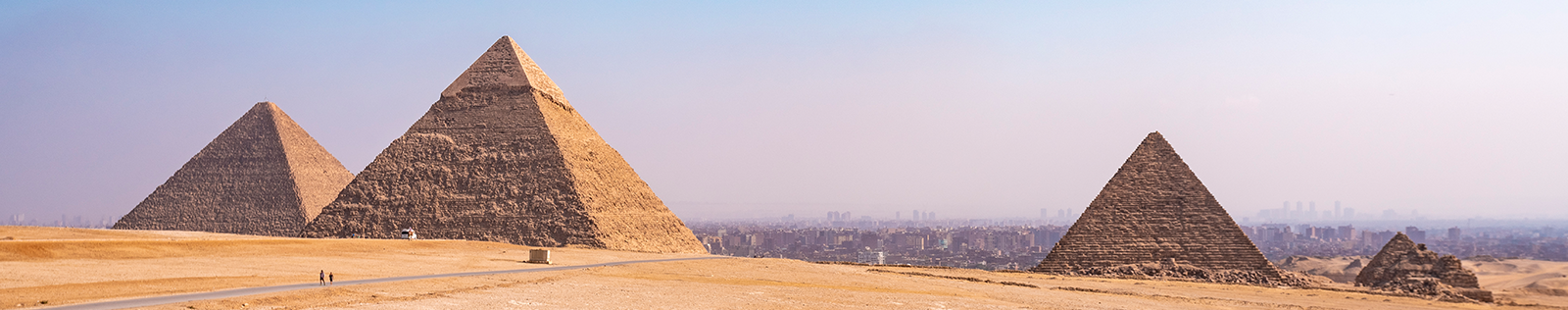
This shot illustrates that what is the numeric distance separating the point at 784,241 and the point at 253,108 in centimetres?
6882

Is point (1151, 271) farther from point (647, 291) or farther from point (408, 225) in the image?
point (408, 225)

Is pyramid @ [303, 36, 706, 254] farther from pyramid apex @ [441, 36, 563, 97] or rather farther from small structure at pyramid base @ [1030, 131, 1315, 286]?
small structure at pyramid base @ [1030, 131, 1315, 286]

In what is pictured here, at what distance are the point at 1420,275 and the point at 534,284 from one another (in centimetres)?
2807

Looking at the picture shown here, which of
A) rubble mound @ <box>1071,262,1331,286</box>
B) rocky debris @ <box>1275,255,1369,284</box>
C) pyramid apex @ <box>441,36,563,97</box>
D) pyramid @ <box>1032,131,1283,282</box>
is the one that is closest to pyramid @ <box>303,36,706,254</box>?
pyramid apex @ <box>441,36,563,97</box>

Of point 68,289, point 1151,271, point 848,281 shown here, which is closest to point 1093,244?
point 1151,271

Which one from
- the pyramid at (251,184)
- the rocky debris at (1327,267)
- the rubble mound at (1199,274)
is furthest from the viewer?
the pyramid at (251,184)

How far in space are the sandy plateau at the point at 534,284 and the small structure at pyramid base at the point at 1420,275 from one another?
1135 mm

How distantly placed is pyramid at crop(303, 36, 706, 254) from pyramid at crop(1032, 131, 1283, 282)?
2154cm

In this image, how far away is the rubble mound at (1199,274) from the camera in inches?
1407

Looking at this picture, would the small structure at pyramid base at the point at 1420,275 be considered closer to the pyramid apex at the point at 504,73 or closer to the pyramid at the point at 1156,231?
the pyramid at the point at 1156,231

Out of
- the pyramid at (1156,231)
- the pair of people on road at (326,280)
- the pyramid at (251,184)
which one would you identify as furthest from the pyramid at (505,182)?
the pyramid at (251,184)

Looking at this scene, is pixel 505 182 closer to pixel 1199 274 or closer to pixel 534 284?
pixel 534 284

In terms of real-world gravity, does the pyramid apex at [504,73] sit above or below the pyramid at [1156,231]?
above

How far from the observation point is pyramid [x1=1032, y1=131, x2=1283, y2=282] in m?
37.1
